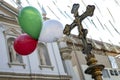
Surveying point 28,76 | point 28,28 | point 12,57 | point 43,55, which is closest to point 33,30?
point 28,28

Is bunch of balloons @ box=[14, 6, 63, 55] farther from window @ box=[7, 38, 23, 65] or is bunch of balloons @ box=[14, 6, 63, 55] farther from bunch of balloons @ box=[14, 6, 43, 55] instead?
window @ box=[7, 38, 23, 65]

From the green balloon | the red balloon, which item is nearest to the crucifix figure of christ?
the green balloon

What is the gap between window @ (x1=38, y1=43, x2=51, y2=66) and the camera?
12.9 metres

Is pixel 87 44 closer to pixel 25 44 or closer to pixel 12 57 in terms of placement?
pixel 25 44

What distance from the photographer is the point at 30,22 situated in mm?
5824

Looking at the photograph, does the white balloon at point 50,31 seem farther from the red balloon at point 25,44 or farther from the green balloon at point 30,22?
the red balloon at point 25,44

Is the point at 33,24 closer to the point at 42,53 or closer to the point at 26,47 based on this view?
the point at 26,47

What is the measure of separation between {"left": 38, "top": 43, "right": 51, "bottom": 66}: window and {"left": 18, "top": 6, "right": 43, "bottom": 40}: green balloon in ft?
22.9

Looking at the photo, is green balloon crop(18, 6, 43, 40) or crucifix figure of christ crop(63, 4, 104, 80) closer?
crucifix figure of christ crop(63, 4, 104, 80)

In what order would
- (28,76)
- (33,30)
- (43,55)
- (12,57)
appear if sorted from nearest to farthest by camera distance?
(33,30)
(28,76)
(12,57)
(43,55)

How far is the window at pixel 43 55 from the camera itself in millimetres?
12917

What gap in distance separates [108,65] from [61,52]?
475 cm

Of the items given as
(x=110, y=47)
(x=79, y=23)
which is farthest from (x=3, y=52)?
(x=110, y=47)

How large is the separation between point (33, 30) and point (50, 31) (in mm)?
375
